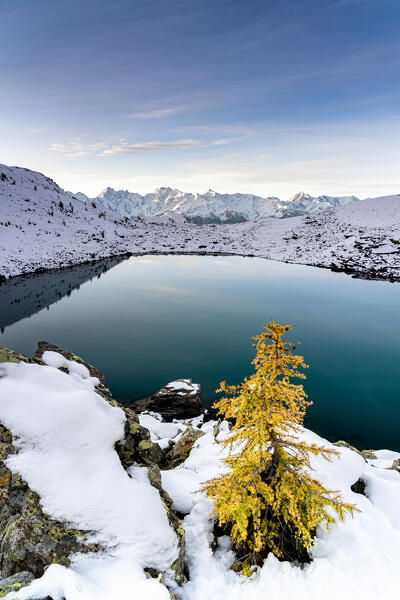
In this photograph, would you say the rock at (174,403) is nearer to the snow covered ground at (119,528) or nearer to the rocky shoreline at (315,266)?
the snow covered ground at (119,528)

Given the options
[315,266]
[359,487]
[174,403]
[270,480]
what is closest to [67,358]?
[270,480]

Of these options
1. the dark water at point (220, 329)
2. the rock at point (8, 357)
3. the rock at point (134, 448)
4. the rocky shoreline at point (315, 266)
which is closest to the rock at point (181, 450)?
the rock at point (134, 448)

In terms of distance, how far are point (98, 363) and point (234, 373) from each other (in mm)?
10809

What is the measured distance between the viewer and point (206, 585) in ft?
18.9

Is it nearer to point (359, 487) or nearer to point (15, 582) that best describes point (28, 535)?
point (15, 582)

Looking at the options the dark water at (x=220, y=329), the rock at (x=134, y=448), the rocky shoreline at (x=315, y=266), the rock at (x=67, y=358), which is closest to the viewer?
the rock at (x=134, y=448)

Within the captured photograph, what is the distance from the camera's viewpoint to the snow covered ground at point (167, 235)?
198ft

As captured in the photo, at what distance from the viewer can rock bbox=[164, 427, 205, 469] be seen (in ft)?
33.7

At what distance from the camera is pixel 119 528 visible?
17.5ft

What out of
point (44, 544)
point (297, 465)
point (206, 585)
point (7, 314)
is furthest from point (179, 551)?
point (7, 314)

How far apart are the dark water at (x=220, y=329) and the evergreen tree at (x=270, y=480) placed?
10594 millimetres

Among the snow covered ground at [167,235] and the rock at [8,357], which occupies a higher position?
the snow covered ground at [167,235]

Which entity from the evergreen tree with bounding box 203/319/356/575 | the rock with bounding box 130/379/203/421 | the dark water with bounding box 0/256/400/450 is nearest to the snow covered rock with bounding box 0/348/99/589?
the evergreen tree with bounding box 203/319/356/575

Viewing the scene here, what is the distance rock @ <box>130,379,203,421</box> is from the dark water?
166cm
